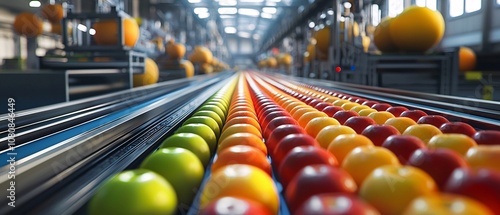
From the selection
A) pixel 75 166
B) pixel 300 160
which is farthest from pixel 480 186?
pixel 75 166

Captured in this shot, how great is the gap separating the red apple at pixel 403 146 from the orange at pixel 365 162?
16 centimetres

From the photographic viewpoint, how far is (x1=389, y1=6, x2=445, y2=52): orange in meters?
4.94

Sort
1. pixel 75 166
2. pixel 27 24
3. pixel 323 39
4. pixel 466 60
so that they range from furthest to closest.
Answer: pixel 466 60 → pixel 27 24 → pixel 323 39 → pixel 75 166

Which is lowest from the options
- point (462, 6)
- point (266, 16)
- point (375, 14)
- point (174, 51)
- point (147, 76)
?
point (147, 76)

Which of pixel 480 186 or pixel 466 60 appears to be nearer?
pixel 480 186

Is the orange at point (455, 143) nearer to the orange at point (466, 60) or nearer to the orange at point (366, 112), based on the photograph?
the orange at point (366, 112)

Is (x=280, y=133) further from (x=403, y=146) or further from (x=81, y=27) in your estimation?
(x=81, y=27)

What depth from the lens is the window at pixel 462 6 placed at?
487 inches

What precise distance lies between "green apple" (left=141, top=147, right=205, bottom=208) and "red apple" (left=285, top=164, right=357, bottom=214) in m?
0.29

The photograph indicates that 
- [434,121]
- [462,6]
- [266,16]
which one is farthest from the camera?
[266,16]

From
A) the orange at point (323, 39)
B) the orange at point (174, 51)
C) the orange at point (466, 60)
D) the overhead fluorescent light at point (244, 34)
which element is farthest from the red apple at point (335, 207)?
the overhead fluorescent light at point (244, 34)

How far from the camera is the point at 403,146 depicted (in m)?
1.12

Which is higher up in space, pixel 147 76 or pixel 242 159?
pixel 147 76

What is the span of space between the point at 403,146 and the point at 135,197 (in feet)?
2.39
